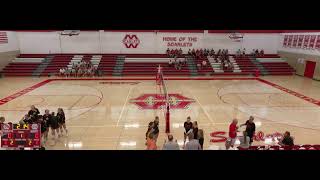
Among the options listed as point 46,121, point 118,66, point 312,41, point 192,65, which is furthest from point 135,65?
point 46,121

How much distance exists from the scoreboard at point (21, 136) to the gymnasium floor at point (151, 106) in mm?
1742

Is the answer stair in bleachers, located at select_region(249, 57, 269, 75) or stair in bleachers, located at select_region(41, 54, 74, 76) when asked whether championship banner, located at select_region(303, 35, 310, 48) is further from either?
stair in bleachers, located at select_region(41, 54, 74, 76)

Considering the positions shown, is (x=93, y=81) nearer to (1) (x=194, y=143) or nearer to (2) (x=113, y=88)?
(2) (x=113, y=88)

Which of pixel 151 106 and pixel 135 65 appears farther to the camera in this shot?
pixel 135 65

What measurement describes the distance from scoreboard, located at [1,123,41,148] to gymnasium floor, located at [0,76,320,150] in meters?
1.74

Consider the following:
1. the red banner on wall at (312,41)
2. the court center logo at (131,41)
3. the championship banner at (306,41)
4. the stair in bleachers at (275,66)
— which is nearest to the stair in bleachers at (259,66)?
the stair in bleachers at (275,66)

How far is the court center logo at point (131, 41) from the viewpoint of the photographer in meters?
28.9

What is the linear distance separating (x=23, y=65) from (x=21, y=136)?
2180 centimetres

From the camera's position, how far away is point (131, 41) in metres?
29.1

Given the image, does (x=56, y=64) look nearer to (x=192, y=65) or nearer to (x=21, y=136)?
(x=192, y=65)

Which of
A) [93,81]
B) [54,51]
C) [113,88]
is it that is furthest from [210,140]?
[54,51]
